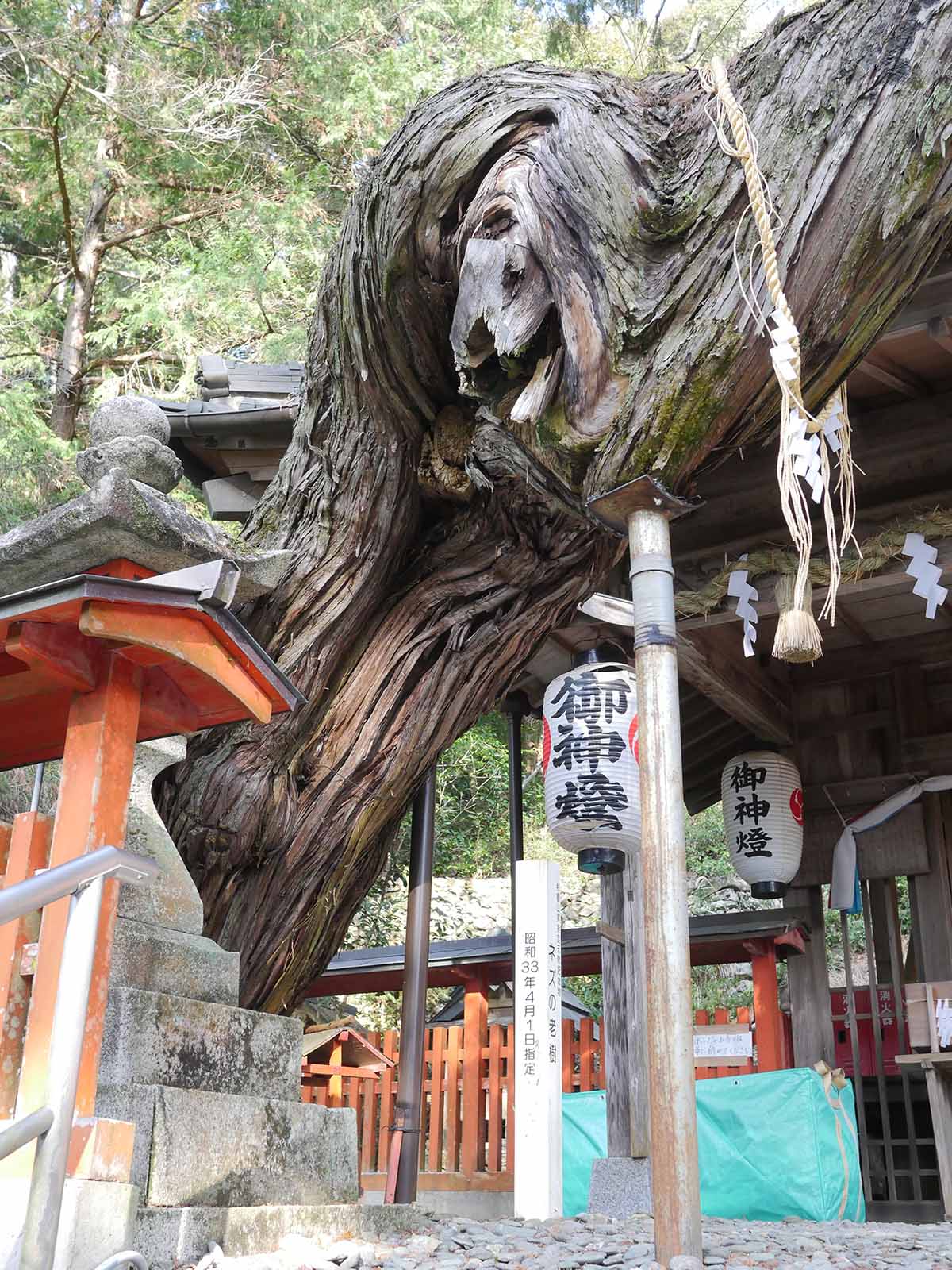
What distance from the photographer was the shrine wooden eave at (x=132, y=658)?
119 inches

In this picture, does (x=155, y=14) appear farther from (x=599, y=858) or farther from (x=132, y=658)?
(x=132, y=658)

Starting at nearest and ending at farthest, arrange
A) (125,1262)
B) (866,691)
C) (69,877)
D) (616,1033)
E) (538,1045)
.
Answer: (69,877)
(125,1262)
(538,1045)
(616,1033)
(866,691)

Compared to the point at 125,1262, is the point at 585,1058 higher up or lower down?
higher up

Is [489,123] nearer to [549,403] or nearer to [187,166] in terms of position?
[549,403]

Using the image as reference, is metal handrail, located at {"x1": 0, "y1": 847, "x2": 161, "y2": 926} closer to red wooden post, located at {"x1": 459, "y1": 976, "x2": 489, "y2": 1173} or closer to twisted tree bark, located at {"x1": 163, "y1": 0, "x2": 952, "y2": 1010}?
twisted tree bark, located at {"x1": 163, "y1": 0, "x2": 952, "y2": 1010}

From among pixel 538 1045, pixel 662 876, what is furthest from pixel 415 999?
pixel 662 876

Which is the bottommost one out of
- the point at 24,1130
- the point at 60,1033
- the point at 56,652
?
the point at 24,1130

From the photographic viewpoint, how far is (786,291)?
11.6 feet

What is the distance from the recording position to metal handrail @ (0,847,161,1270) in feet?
7.08

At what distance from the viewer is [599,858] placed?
5.36m

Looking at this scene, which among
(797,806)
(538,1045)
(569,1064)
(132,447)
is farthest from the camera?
(569,1064)

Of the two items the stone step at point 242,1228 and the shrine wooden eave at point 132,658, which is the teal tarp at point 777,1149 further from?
the shrine wooden eave at point 132,658

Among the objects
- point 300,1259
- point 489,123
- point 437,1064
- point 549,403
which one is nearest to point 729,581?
point 549,403

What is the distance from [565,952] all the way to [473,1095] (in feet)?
4.39
